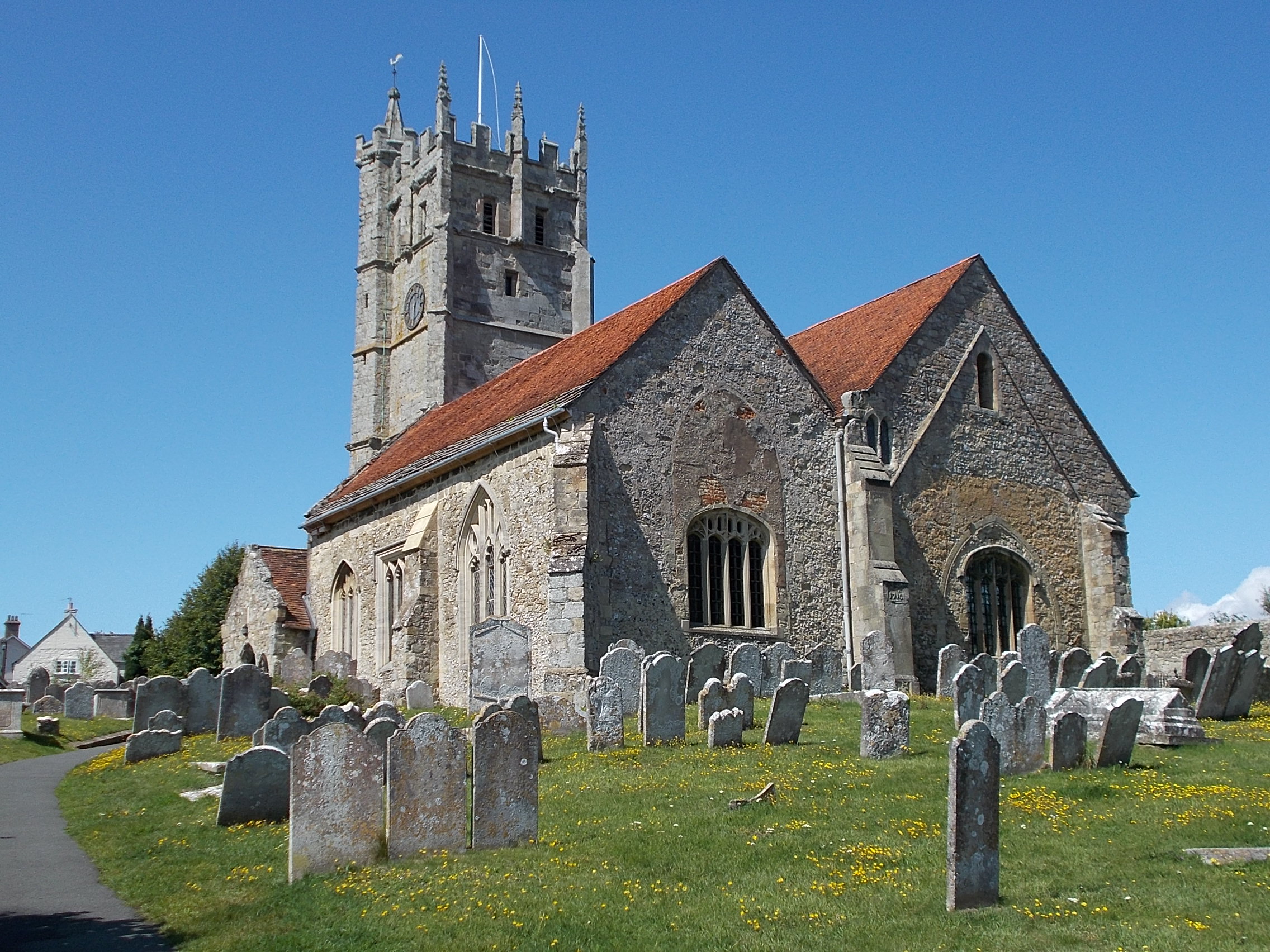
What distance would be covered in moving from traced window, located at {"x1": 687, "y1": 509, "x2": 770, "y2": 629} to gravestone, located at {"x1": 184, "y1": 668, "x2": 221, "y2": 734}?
8.41 metres

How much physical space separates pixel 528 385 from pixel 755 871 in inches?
773

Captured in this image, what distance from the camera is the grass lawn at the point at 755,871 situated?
814 centimetres

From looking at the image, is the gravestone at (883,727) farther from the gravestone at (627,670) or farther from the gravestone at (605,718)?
the gravestone at (627,670)

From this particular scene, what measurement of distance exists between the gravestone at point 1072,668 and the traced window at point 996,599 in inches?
290

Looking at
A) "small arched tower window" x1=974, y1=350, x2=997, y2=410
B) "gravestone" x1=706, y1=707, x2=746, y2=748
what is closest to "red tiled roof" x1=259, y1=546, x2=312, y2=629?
"small arched tower window" x1=974, y1=350, x2=997, y2=410

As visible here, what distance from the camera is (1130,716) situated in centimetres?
1354

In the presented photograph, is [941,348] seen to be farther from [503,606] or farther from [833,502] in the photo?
[503,606]

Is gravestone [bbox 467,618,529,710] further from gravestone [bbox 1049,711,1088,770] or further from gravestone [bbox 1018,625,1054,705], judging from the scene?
gravestone [bbox 1049,711,1088,770]

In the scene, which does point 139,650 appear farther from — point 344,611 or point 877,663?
point 877,663

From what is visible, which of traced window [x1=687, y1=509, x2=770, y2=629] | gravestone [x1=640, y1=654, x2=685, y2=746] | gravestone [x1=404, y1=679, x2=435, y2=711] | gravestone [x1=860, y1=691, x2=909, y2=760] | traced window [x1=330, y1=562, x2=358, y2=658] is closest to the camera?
gravestone [x1=860, y1=691, x2=909, y2=760]

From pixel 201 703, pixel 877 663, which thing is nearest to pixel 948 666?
pixel 877 663

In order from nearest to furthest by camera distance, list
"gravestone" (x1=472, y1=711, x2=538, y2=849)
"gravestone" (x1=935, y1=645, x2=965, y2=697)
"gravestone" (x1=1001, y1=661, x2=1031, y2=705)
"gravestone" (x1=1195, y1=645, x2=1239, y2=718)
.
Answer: "gravestone" (x1=472, y1=711, x2=538, y2=849)
"gravestone" (x1=1001, y1=661, x2=1031, y2=705)
"gravestone" (x1=1195, y1=645, x2=1239, y2=718)
"gravestone" (x1=935, y1=645, x2=965, y2=697)

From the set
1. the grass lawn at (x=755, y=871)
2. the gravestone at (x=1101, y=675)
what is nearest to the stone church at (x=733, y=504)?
the gravestone at (x=1101, y=675)

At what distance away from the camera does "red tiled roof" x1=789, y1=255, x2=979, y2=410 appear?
27.5m
